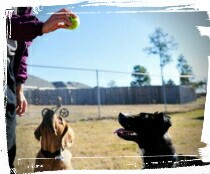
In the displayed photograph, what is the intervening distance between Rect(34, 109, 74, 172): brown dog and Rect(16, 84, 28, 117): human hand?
121 mm

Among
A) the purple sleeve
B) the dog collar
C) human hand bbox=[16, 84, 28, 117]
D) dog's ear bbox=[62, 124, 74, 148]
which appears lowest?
the dog collar

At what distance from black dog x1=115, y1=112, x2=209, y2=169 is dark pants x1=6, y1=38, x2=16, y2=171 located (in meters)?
0.51

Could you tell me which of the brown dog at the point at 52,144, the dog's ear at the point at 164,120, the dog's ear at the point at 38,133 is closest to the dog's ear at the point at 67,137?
the brown dog at the point at 52,144

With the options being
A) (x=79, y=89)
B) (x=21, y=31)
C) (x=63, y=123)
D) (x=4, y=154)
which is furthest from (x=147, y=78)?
(x=4, y=154)

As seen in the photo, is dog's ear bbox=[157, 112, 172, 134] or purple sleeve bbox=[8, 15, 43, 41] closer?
purple sleeve bbox=[8, 15, 43, 41]

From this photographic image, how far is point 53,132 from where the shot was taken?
5.97ft

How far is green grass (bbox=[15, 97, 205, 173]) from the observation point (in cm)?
171

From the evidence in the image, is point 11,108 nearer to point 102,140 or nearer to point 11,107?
point 11,107

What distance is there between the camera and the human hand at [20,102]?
5.81ft

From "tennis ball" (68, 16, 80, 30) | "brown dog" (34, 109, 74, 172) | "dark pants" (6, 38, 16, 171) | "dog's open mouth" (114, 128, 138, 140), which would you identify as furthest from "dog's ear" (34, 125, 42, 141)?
"tennis ball" (68, 16, 80, 30)

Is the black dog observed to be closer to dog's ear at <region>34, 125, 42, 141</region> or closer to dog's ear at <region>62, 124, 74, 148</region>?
dog's ear at <region>62, 124, 74, 148</region>

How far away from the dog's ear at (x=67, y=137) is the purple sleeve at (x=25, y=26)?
0.48 m

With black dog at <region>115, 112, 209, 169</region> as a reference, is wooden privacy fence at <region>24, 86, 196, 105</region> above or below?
above

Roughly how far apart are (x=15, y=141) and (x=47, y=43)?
1.62 feet
